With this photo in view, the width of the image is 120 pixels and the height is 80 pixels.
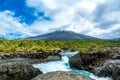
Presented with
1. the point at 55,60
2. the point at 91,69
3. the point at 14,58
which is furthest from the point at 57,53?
the point at 91,69

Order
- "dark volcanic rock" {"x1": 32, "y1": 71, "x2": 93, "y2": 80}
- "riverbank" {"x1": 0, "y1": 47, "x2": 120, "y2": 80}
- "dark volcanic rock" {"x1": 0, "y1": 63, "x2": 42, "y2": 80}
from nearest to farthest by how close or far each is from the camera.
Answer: "dark volcanic rock" {"x1": 32, "y1": 71, "x2": 93, "y2": 80} < "dark volcanic rock" {"x1": 0, "y1": 63, "x2": 42, "y2": 80} < "riverbank" {"x1": 0, "y1": 47, "x2": 120, "y2": 80}

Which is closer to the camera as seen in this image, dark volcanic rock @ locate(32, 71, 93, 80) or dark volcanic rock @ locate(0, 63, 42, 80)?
dark volcanic rock @ locate(32, 71, 93, 80)

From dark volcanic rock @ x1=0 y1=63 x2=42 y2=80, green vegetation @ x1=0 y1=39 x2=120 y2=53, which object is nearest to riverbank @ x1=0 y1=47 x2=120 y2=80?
dark volcanic rock @ x1=0 y1=63 x2=42 y2=80

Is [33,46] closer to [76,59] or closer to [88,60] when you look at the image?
[76,59]

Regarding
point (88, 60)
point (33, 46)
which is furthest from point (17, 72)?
point (33, 46)

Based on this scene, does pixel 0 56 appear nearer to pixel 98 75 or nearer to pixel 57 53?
pixel 57 53

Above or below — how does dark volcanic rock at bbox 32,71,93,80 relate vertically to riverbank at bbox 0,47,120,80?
above

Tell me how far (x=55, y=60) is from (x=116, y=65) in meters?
30.1

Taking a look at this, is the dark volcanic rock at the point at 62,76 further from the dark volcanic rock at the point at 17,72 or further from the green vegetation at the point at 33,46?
the green vegetation at the point at 33,46

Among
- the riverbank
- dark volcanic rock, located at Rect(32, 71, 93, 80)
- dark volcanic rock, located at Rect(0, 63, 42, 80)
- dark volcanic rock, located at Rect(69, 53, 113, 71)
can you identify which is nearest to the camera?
dark volcanic rock, located at Rect(32, 71, 93, 80)

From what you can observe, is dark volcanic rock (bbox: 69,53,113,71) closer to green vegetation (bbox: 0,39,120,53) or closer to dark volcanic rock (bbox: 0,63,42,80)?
green vegetation (bbox: 0,39,120,53)

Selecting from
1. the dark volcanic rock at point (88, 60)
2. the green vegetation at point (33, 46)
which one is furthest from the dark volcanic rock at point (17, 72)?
the green vegetation at point (33, 46)

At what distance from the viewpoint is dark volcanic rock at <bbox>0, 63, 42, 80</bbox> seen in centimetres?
2791

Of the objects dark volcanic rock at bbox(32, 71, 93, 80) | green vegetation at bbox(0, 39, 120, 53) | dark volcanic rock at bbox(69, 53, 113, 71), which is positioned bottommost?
dark volcanic rock at bbox(69, 53, 113, 71)
